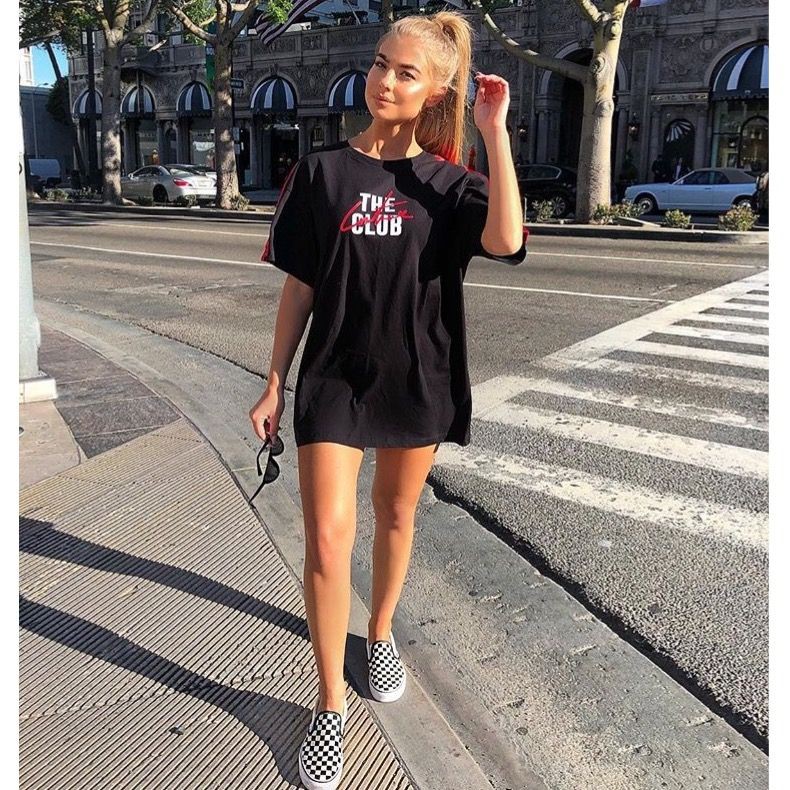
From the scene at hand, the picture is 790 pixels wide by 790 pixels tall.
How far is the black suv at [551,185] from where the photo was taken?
81.8ft

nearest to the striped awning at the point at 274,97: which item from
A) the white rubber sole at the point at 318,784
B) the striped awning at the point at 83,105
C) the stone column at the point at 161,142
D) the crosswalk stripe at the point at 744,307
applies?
the stone column at the point at 161,142

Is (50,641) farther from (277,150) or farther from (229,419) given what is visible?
(277,150)

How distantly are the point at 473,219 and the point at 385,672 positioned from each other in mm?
1455

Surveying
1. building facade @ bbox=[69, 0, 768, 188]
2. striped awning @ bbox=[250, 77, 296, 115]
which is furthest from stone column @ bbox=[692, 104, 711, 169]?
striped awning @ bbox=[250, 77, 296, 115]

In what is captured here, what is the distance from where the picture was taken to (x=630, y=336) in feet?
27.1

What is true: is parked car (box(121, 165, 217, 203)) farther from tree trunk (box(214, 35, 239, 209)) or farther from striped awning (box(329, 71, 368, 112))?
striped awning (box(329, 71, 368, 112))

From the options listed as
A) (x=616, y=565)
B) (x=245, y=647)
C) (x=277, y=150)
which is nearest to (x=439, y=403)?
(x=245, y=647)

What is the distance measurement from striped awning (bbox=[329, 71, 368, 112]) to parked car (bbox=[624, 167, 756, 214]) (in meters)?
15.3

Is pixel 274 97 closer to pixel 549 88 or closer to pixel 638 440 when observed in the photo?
pixel 549 88

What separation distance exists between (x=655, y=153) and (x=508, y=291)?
21822mm

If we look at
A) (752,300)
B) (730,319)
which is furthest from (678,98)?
(730,319)

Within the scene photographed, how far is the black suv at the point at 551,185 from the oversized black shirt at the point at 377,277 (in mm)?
23130

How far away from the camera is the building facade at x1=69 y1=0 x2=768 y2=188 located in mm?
28203

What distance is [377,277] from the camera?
2365 millimetres
